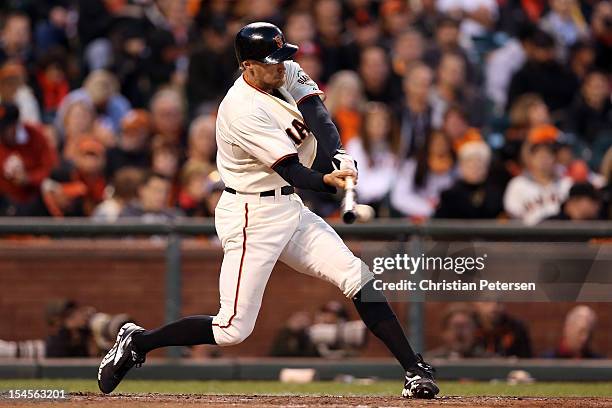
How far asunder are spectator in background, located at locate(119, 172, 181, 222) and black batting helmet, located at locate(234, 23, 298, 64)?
3.62 metres

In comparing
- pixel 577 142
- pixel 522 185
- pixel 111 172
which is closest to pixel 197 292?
pixel 111 172

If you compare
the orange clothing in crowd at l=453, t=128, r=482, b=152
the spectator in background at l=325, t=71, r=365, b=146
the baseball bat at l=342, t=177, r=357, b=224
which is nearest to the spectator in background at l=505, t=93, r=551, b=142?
the orange clothing in crowd at l=453, t=128, r=482, b=152

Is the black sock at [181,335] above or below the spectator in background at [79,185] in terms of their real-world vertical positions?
below

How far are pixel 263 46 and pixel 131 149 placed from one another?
4.85 m

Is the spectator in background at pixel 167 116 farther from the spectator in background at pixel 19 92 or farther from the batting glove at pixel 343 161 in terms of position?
the batting glove at pixel 343 161

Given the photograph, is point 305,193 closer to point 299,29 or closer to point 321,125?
point 299,29

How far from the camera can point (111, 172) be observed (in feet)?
35.8

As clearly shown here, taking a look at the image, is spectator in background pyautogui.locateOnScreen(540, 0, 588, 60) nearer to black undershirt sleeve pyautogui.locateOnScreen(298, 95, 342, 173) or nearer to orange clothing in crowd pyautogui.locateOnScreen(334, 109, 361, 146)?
orange clothing in crowd pyautogui.locateOnScreen(334, 109, 361, 146)

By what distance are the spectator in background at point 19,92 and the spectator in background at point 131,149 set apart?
2.72 feet

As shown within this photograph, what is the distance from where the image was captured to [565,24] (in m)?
13.3

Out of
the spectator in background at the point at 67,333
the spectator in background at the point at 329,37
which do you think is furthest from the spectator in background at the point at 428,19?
the spectator in background at the point at 67,333

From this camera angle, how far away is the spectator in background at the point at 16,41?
1220 cm

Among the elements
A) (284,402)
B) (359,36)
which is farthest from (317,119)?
(359,36)

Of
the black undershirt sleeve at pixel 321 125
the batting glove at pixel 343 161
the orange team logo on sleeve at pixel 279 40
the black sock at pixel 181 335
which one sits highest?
the orange team logo on sleeve at pixel 279 40
